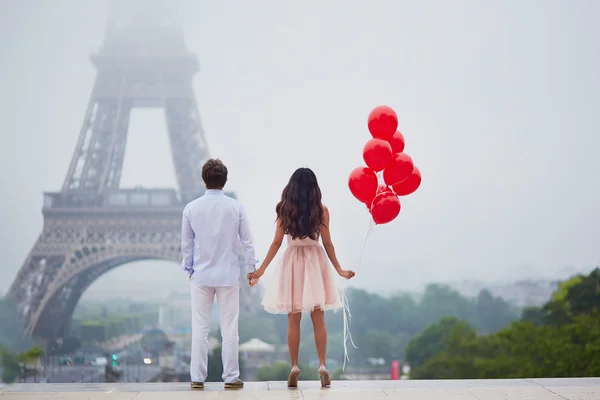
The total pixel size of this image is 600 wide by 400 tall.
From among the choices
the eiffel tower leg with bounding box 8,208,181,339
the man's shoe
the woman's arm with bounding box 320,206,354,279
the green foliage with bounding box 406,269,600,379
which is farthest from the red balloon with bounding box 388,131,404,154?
the eiffel tower leg with bounding box 8,208,181,339

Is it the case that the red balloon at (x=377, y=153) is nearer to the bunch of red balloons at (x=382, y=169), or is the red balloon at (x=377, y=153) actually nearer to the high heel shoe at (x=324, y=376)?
the bunch of red balloons at (x=382, y=169)

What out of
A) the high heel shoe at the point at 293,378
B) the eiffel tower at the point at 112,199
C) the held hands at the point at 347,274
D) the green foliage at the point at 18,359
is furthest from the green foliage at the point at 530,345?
the high heel shoe at the point at 293,378

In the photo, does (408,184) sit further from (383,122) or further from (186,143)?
(186,143)

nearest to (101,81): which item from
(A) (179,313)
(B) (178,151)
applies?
(B) (178,151)

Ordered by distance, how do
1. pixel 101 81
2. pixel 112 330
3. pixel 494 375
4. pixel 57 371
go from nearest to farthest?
pixel 101 81 → pixel 494 375 → pixel 57 371 → pixel 112 330

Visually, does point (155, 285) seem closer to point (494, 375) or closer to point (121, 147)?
point (121, 147)

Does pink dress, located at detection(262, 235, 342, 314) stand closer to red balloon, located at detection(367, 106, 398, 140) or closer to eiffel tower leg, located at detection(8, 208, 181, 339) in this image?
red balloon, located at detection(367, 106, 398, 140)

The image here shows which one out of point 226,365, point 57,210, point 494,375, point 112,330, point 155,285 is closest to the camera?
point 226,365
